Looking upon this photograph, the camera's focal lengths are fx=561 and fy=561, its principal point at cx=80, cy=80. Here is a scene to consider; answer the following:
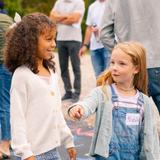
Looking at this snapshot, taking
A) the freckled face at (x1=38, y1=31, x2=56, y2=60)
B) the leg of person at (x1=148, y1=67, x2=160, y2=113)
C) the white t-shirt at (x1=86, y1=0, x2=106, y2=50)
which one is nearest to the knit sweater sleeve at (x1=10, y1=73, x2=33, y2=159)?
the freckled face at (x1=38, y1=31, x2=56, y2=60)

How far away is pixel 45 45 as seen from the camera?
12.0 ft

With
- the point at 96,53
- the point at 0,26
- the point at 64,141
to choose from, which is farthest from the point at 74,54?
the point at 64,141

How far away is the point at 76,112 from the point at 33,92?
1.13 feet

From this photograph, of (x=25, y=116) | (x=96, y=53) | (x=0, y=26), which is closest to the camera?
(x=25, y=116)

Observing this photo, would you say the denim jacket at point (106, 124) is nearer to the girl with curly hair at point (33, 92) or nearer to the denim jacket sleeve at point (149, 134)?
the denim jacket sleeve at point (149, 134)

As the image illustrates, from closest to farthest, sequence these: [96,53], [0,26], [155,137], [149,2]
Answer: [155,137], [149,2], [0,26], [96,53]

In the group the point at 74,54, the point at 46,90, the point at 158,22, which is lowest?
the point at 74,54

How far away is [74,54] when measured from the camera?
8.59m

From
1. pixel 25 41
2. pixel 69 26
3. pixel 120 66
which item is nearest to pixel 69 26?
pixel 69 26

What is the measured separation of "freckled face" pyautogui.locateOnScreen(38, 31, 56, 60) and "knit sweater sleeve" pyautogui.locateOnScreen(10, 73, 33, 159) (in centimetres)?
24

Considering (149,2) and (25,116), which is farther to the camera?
(149,2)

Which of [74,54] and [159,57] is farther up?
[159,57]

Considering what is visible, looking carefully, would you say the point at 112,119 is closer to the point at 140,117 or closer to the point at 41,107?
the point at 140,117

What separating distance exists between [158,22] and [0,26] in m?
1.75
